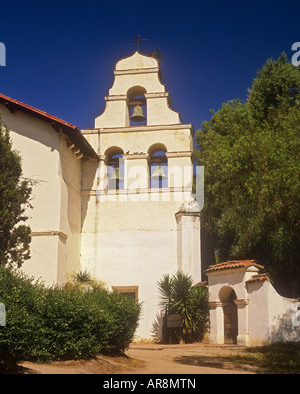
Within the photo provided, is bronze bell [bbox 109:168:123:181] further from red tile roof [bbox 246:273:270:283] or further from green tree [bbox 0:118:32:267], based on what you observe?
red tile roof [bbox 246:273:270:283]

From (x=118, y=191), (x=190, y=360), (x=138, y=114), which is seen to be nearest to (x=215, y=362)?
(x=190, y=360)

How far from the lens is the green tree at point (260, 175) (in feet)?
47.9

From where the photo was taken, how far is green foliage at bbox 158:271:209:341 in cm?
1884

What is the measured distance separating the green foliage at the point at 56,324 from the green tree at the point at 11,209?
4.63 metres

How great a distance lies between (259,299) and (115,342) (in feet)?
18.8

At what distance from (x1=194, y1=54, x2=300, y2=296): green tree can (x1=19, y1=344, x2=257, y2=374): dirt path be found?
4.47 meters

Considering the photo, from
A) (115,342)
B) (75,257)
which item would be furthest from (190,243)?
(115,342)

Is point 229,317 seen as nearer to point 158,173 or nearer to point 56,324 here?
point 158,173

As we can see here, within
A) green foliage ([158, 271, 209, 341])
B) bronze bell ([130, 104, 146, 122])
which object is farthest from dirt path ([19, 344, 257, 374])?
bronze bell ([130, 104, 146, 122])

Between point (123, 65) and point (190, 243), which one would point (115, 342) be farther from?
point (123, 65)

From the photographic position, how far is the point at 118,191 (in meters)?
22.5

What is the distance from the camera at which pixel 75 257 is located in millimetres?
21344
